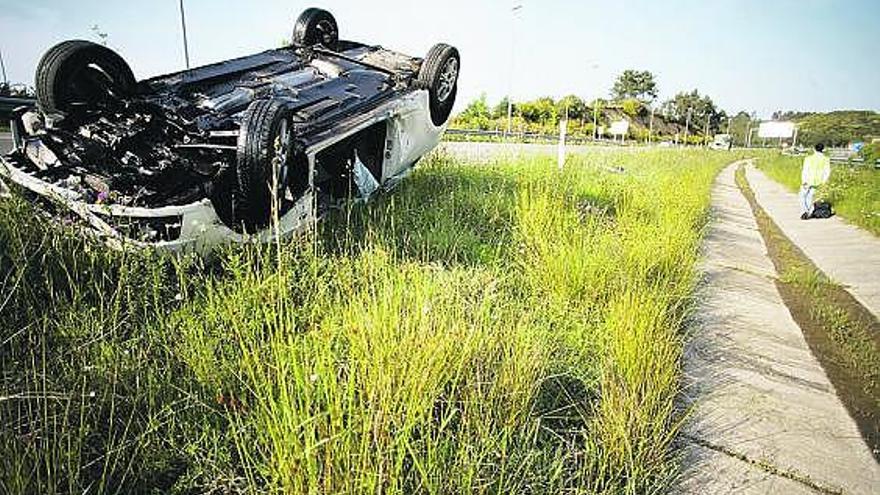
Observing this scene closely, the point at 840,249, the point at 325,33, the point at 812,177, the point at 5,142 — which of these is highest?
the point at 325,33

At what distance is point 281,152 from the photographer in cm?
331

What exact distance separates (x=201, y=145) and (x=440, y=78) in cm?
281

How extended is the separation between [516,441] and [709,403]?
1496 millimetres

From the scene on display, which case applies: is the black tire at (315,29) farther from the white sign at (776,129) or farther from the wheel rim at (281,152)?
the white sign at (776,129)

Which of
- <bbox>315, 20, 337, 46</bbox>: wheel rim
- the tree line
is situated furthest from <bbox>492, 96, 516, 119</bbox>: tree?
<bbox>315, 20, 337, 46</bbox>: wheel rim

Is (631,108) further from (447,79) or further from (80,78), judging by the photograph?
(80,78)

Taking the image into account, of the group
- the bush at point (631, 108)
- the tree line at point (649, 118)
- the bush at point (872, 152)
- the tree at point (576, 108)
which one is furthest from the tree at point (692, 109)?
the bush at point (872, 152)

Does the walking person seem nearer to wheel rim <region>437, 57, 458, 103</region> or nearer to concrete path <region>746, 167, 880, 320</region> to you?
concrete path <region>746, 167, 880, 320</region>

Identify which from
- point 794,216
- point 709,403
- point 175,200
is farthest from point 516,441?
point 794,216

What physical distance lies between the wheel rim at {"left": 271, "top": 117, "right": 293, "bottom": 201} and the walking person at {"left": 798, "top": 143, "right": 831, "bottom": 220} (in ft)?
43.2

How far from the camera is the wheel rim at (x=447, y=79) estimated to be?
217 inches

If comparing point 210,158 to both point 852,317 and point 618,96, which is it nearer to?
point 852,317

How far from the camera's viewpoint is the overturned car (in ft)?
10.1

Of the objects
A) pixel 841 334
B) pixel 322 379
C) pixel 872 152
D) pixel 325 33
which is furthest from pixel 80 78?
pixel 872 152
